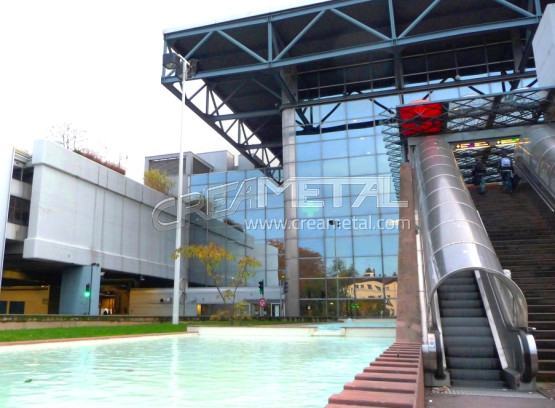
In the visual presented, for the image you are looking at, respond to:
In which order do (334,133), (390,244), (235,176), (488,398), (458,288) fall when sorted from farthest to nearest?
(235,176) → (334,133) → (390,244) → (458,288) → (488,398)

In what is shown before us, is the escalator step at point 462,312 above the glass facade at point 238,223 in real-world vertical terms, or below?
below

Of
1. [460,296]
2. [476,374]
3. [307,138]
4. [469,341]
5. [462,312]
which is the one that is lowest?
[476,374]

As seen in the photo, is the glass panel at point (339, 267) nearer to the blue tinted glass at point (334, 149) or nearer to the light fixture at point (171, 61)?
the blue tinted glass at point (334, 149)

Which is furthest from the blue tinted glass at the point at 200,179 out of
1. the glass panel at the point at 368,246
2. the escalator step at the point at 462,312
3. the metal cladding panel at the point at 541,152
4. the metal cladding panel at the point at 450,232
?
the escalator step at the point at 462,312

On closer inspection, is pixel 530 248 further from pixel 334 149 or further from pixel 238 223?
pixel 238 223

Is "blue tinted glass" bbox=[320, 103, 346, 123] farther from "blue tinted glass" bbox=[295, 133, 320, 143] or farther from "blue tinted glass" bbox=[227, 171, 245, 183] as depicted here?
"blue tinted glass" bbox=[227, 171, 245, 183]

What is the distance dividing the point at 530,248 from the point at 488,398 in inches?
262

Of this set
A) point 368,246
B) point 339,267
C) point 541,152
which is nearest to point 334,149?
point 368,246

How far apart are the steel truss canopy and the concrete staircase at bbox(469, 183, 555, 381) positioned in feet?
59.5

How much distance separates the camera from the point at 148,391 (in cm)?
575

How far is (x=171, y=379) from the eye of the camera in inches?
265

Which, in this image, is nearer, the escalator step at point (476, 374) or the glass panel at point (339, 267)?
the escalator step at point (476, 374)

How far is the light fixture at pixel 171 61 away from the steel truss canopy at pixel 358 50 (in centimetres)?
97

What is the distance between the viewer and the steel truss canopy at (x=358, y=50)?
107ft
